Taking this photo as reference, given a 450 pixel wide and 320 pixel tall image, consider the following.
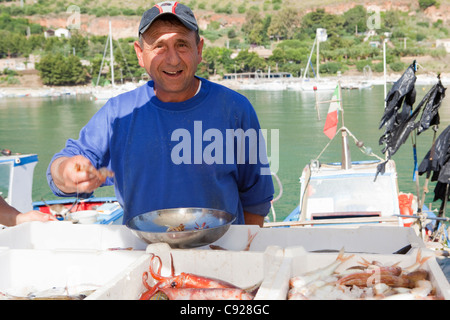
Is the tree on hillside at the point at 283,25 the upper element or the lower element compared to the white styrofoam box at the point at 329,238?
upper

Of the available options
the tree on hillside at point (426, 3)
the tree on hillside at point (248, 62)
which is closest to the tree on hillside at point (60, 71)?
the tree on hillside at point (248, 62)

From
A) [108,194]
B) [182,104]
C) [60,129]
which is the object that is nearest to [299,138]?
[108,194]

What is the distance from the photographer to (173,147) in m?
2.13

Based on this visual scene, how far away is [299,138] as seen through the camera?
1064 inches

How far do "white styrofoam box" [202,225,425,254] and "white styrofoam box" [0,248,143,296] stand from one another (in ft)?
1.23

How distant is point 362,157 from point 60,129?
19692 mm

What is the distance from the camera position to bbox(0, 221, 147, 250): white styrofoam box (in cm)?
207

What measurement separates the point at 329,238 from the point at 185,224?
533mm

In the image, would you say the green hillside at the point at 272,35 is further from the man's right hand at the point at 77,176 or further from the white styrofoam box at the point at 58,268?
the white styrofoam box at the point at 58,268

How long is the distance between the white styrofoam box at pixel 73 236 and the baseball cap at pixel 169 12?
2.61 feet

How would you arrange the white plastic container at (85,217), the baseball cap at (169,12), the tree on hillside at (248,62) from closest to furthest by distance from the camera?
the baseball cap at (169,12) → the white plastic container at (85,217) → the tree on hillside at (248,62)

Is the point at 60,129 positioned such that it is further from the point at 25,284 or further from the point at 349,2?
the point at 349,2

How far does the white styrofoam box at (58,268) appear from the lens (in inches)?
69.4
